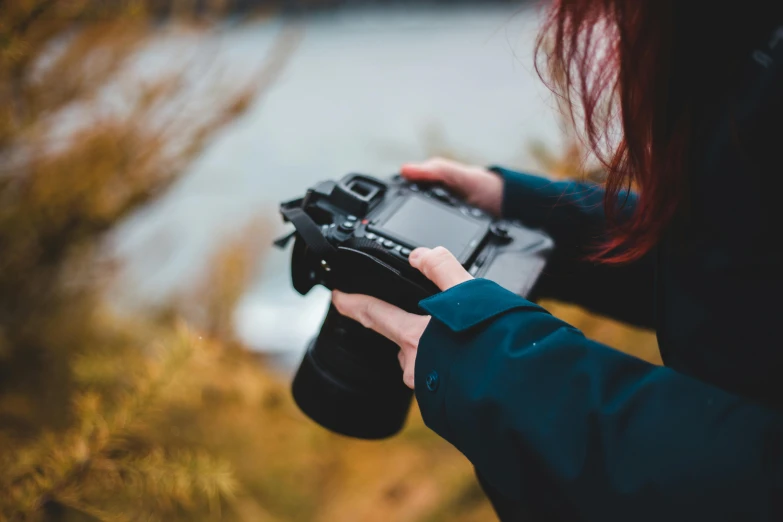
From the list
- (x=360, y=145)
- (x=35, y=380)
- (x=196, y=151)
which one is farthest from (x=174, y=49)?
(x=360, y=145)

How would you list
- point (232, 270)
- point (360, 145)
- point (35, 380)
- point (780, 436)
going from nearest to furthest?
point (780, 436)
point (35, 380)
point (232, 270)
point (360, 145)

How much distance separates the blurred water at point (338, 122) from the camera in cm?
139

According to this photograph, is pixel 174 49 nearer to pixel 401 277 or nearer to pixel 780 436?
pixel 401 277

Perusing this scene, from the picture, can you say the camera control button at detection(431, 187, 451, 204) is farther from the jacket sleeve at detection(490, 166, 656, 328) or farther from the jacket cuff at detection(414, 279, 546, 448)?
the jacket cuff at detection(414, 279, 546, 448)

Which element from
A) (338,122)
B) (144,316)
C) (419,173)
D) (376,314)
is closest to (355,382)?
(376,314)

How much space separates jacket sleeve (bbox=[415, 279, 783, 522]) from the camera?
0.93 ft

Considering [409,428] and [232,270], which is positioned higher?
[232,270]

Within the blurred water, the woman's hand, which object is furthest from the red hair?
the blurred water

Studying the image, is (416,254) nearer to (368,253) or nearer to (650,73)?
(368,253)

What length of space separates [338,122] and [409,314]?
4.90ft

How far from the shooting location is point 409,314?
0.42 meters

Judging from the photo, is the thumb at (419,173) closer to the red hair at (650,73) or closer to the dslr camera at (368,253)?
the dslr camera at (368,253)

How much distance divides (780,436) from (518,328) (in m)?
0.12

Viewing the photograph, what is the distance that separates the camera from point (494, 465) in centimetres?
34
